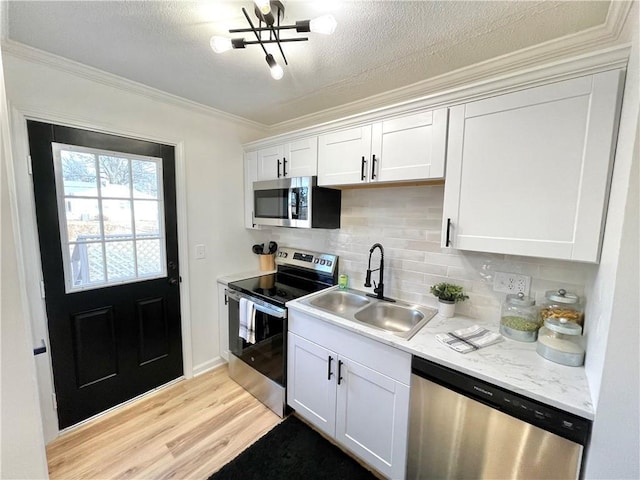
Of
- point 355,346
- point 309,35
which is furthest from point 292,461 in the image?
point 309,35

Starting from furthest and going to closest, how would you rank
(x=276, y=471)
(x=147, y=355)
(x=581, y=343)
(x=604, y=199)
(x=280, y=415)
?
1. (x=147, y=355)
2. (x=280, y=415)
3. (x=276, y=471)
4. (x=581, y=343)
5. (x=604, y=199)

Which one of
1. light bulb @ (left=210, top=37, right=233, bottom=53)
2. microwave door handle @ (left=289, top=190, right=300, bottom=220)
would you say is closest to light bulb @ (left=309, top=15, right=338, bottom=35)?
light bulb @ (left=210, top=37, right=233, bottom=53)

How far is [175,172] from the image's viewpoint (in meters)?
2.16

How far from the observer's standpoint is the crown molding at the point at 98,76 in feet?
4.75

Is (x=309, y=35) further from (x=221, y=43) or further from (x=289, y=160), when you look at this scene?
(x=289, y=160)

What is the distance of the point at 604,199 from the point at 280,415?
2.26 m

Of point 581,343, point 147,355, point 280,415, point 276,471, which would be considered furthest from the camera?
point 147,355

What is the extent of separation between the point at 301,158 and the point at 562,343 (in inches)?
74.1

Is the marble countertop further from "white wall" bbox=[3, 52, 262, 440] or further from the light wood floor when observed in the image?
"white wall" bbox=[3, 52, 262, 440]

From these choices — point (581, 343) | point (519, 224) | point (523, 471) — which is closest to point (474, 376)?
point (523, 471)

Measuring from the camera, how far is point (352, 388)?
1566mm

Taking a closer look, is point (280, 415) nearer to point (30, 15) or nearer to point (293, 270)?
point (293, 270)

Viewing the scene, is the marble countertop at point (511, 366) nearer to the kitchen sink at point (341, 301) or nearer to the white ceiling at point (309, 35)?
the kitchen sink at point (341, 301)

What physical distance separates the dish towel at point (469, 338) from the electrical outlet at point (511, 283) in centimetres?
27
